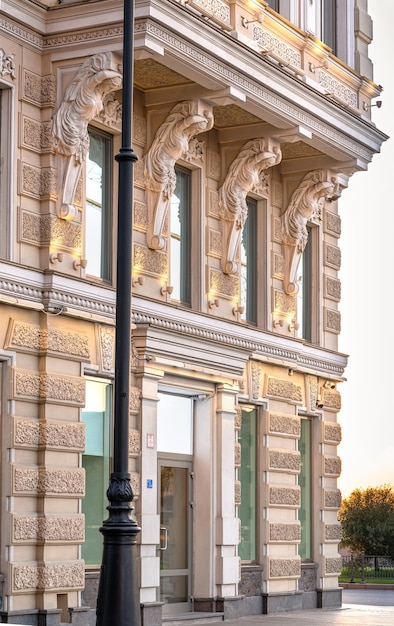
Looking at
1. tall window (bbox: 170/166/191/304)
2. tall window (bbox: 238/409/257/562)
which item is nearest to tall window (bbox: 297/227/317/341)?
tall window (bbox: 238/409/257/562)

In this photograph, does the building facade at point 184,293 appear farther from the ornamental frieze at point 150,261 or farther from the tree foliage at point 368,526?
the tree foliage at point 368,526

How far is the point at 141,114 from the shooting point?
22.8 meters

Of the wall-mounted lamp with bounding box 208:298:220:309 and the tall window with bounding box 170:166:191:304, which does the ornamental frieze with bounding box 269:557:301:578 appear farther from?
the tall window with bounding box 170:166:191:304

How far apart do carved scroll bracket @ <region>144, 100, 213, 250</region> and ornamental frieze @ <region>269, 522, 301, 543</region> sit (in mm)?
6221

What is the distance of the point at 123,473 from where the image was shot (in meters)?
14.7

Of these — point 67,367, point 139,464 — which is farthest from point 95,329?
point 139,464

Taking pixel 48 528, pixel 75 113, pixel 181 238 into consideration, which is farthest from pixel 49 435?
pixel 181 238

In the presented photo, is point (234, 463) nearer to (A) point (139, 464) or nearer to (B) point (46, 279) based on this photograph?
(A) point (139, 464)

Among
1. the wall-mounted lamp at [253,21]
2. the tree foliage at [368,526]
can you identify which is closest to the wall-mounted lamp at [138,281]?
the wall-mounted lamp at [253,21]

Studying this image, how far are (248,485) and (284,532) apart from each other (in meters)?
1.24

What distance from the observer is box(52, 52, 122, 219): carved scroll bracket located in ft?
67.4

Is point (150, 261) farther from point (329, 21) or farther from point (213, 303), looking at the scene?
point (329, 21)

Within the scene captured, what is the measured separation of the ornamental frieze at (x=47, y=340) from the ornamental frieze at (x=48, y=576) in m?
2.92

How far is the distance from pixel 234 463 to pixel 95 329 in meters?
4.63
